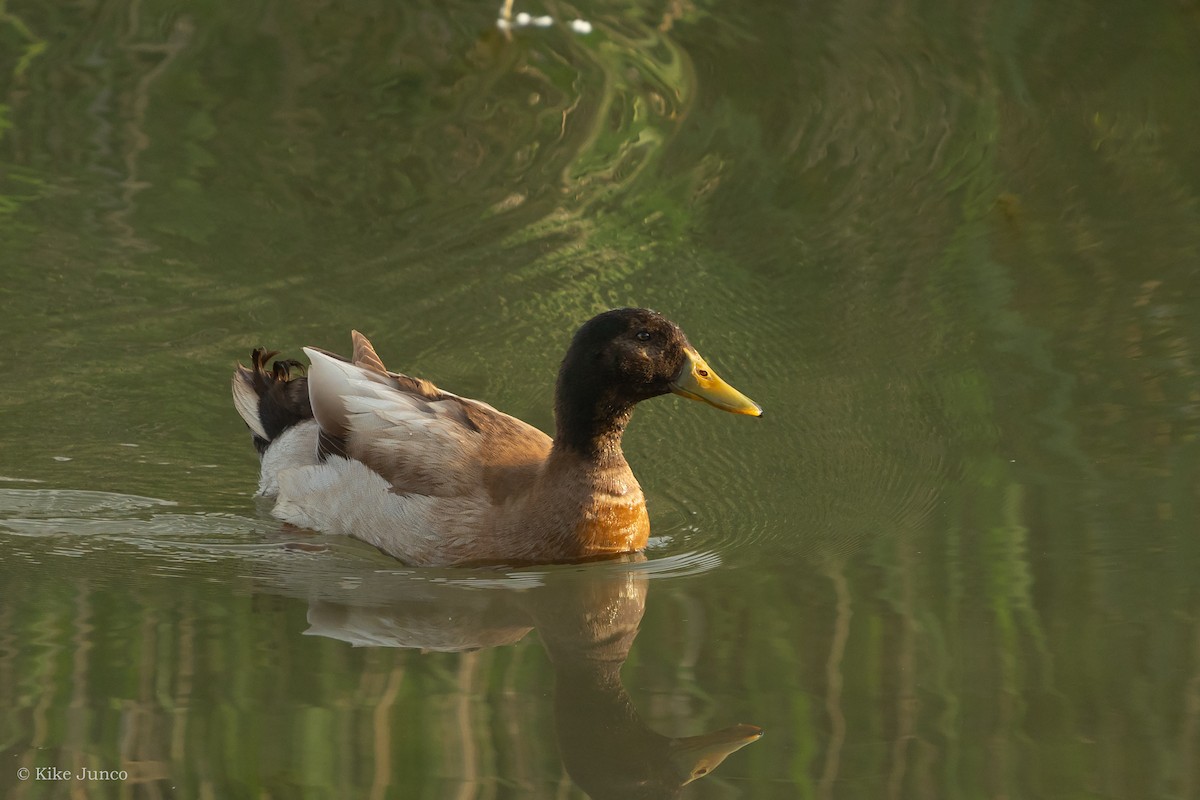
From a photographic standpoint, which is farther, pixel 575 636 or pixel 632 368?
pixel 632 368

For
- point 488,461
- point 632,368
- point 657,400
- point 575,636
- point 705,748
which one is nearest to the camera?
point 705,748

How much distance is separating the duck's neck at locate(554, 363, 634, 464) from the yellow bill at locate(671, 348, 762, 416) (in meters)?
0.28

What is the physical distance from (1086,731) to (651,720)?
1.40m

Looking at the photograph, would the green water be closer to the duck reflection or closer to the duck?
the duck reflection

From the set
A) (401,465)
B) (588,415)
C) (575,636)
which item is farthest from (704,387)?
(401,465)

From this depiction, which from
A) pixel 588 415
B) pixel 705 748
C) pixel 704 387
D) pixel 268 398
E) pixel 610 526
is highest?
pixel 704 387

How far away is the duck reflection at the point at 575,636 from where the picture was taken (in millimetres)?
5371

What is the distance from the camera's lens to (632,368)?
7.27 metres

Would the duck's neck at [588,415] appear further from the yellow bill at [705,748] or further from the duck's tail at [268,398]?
the yellow bill at [705,748]

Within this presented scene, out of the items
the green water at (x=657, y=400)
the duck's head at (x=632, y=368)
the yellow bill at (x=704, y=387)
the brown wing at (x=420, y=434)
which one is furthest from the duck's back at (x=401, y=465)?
the yellow bill at (x=704, y=387)

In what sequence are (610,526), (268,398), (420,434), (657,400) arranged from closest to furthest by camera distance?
(610,526)
(420,434)
(268,398)
(657,400)

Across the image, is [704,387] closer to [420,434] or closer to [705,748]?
[420,434]

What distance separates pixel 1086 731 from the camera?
5.50 m

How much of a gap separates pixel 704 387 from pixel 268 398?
8.37 feet
